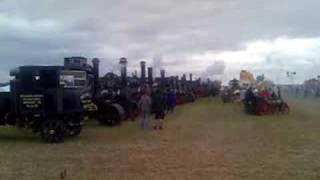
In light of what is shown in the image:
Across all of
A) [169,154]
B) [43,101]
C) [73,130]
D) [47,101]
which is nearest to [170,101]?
[73,130]

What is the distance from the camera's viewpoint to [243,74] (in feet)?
249

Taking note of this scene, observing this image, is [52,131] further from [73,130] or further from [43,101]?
[73,130]

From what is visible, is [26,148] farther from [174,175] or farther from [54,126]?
[174,175]

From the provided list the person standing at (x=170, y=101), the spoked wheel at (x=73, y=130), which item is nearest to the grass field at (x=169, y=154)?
the spoked wheel at (x=73, y=130)

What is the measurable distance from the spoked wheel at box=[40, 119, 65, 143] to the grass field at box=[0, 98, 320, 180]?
13.4 inches

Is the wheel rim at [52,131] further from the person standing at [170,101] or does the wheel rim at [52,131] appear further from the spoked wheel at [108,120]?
the person standing at [170,101]

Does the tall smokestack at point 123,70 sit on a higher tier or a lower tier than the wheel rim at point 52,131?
higher

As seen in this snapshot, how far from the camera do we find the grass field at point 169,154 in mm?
13594

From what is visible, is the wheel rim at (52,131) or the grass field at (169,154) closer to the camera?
the grass field at (169,154)

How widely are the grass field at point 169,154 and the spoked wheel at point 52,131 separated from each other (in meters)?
0.34

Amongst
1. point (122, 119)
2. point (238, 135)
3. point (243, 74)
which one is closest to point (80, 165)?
point (238, 135)

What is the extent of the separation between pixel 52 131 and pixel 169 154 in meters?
5.65

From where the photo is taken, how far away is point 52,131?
21219 millimetres

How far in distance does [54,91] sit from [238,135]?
679 centimetres
